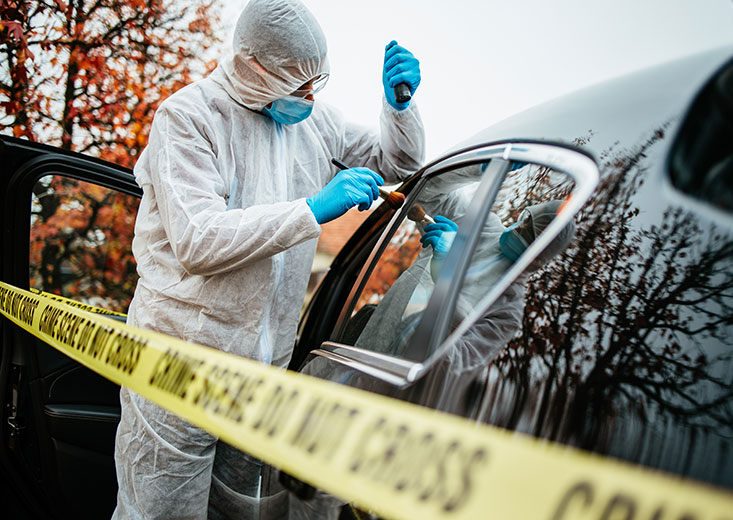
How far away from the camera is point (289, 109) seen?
205cm

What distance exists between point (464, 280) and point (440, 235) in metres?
0.34

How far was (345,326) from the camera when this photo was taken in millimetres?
1696

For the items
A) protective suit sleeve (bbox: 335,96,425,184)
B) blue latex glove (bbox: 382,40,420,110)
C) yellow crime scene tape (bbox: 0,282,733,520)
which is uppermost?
blue latex glove (bbox: 382,40,420,110)

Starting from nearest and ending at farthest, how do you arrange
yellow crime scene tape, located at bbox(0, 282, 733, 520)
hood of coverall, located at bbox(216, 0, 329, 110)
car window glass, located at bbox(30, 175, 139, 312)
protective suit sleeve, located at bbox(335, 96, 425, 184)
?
yellow crime scene tape, located at bbox(0, 282, 733, 520) < hood of coverall, located at bbox(216, 0, 329, 110) < protective suit sleeve, located at bbox(335, 96, 425, 184) < car window glass, located at bbox(30, 175, 139, 312)

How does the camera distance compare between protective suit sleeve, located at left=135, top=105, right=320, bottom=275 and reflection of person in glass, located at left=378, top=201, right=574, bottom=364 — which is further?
protective suit sleeve, located at left=135, top=105, right=320, bottom=275

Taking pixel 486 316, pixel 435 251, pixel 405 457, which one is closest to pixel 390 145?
pixel 435 251

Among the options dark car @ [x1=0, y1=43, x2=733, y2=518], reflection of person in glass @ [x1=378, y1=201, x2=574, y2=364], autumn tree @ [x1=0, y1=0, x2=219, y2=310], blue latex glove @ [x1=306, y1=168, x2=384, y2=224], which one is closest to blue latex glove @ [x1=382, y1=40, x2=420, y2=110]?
blue latex glove @ [x1=306, y1=168, x2=384, y2=224]

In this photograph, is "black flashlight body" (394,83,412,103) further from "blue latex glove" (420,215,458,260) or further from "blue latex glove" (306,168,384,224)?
"blue latex glove" (420,215,458,260)

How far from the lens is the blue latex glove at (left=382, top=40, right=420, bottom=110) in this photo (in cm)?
212

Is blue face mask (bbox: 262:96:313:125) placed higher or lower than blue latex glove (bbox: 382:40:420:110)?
lower

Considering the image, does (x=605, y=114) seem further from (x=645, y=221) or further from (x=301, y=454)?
(x=301, y=454)

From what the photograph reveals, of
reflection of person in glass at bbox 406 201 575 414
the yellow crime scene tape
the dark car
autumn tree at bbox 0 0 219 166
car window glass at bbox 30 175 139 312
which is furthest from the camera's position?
car window glass at bbox 30 175 139 312

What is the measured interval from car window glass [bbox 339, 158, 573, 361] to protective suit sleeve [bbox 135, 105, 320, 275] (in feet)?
0.95

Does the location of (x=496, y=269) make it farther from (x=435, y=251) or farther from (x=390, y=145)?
(x=390, y=145)
